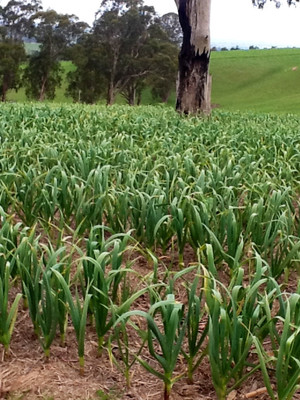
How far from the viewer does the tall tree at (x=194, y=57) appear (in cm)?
1156

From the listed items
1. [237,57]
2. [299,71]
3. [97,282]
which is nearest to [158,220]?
[97,282]

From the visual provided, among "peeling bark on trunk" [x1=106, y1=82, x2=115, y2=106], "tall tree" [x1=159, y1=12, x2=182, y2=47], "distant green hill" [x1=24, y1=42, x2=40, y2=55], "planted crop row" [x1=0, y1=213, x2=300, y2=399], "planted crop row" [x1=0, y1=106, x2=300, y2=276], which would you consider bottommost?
"planted crop row" [x1=0, y1=213, x2=300, y2=399]

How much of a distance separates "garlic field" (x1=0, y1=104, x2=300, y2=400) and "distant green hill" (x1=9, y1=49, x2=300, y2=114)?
37342mm

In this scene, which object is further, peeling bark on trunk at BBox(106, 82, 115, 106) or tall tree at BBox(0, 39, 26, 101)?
peeling bark on trunk at BBox(106, 82, 115, 106)

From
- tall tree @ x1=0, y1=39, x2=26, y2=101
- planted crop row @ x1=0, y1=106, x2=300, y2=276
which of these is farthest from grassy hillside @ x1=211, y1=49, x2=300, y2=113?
planted crop row @ x1=0, y1=106, x2=300, y2=276

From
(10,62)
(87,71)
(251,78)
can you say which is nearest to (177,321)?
(10,62)

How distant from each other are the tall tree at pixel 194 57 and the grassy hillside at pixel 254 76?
28504 mm

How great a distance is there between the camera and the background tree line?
4053 cm

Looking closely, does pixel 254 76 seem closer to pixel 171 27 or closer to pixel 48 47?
pixel 171 27

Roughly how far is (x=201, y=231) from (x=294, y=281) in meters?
0.66

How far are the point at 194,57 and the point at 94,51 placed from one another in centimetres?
3065

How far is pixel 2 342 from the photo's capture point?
222 cm

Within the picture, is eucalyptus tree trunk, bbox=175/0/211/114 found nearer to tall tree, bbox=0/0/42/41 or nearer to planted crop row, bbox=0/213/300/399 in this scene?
planted crop row, bbox=0/213/300/399

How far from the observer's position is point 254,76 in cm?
4919
